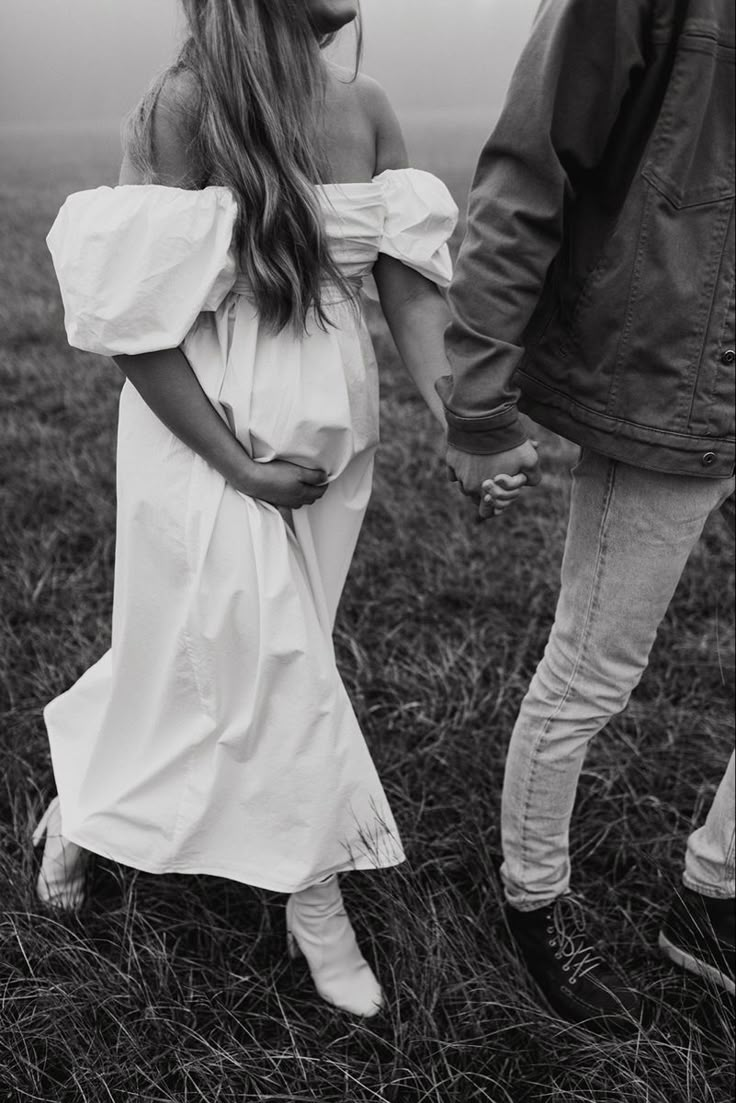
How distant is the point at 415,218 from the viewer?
156 cm

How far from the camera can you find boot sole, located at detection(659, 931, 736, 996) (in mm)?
1700

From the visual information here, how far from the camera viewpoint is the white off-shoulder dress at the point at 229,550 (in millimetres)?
1392

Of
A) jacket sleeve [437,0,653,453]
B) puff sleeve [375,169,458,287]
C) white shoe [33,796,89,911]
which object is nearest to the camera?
jacket sleeve [437,0,653,453]

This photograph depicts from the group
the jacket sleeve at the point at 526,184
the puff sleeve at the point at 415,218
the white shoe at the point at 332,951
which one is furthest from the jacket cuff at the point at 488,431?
the white shoe at the point at 332,951

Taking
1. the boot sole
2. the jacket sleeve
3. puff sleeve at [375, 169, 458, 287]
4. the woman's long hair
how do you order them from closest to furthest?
the jacket sleeve → the woman's long hair → puff sleeve at [375, 169, 458, 287] → the boot sole

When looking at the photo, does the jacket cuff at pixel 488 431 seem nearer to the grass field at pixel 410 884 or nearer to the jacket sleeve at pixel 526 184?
the jacket sleeve at pixel 526 184

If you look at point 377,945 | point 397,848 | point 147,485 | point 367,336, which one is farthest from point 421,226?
point 377,945

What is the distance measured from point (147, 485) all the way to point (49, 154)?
10875 mm

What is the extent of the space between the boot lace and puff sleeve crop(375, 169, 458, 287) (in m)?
1.14

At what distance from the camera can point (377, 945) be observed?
1.83m

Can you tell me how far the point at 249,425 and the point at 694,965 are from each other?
1.23 m

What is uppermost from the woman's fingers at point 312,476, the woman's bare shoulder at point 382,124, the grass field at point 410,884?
the woman's bare shoulder at point 382,124

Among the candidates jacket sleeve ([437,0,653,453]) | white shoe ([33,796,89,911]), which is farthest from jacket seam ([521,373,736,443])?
white shoe ([33,796,89,911])

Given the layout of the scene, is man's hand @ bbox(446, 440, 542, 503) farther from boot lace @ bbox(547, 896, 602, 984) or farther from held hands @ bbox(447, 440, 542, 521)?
boot lace @ bbox(547, 896, 602, 984)
